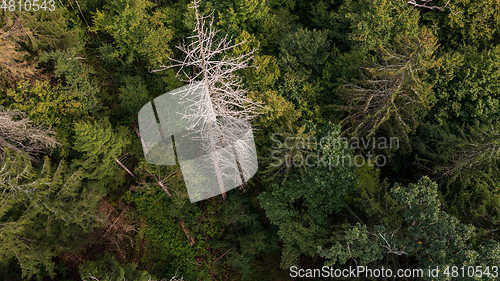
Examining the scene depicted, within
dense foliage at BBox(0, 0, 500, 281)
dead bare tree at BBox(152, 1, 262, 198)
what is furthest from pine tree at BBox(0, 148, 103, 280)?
dead bare tree at BBox(152, 1, 262, 198)

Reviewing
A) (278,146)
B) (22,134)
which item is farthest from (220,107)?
(22,134)

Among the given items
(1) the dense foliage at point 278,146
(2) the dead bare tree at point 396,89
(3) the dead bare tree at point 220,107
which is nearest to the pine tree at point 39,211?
(1) the dense foliage at point 278,146

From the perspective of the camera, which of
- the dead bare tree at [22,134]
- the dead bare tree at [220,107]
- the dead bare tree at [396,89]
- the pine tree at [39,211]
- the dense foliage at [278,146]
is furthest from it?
the dead bare tree at [22,134]

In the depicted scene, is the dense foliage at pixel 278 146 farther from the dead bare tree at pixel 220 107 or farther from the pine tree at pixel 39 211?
the dead bare tree at pixel 220 107

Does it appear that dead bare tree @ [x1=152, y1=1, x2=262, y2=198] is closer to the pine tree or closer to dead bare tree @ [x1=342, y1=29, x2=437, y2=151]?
dead bare tree @ [x1=342, y1=29, x2=437, y2=151]

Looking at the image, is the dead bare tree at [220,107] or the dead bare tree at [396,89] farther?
the dead bare tree at [396,89]

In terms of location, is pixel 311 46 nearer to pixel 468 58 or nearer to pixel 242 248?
pixel 468 58

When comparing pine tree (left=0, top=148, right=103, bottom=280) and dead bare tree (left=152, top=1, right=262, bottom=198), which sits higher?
dead bare tree (left=152, top=1, right=262, bottom=198)
